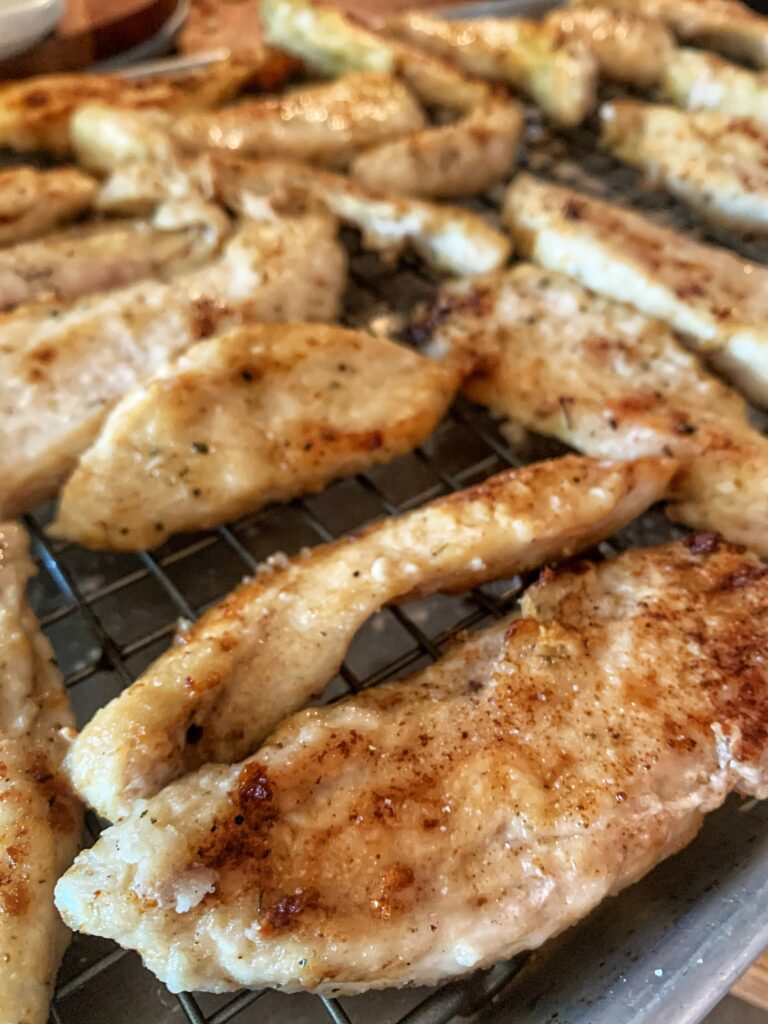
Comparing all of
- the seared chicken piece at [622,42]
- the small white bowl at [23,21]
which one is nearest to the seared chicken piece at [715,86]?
the seared chicken piece at [622,42]

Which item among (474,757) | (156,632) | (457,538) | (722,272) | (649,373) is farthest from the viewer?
(722,272)

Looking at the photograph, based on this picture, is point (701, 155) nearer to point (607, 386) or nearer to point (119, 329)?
point (607, 386)

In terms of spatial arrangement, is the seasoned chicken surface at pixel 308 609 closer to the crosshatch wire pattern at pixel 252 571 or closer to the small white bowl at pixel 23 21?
the crosshatch wire pattern at pixel 252 571

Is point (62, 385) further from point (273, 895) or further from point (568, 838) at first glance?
point (568, 838)

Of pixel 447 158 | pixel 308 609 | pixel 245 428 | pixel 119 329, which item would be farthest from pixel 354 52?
pixel 308 609

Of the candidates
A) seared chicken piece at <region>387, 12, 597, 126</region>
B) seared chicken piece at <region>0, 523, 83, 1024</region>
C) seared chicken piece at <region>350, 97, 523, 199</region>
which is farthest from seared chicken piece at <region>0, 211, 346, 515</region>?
seared chicken piece at <region>387, 12, 597, 126</region>

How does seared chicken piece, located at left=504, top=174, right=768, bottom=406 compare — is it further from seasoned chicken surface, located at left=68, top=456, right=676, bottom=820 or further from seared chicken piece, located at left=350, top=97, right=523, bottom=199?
seasoned chicken surface, located at left=68, top=456, right=676, bottom=820

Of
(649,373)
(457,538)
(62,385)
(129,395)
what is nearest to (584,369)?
(649,373)
